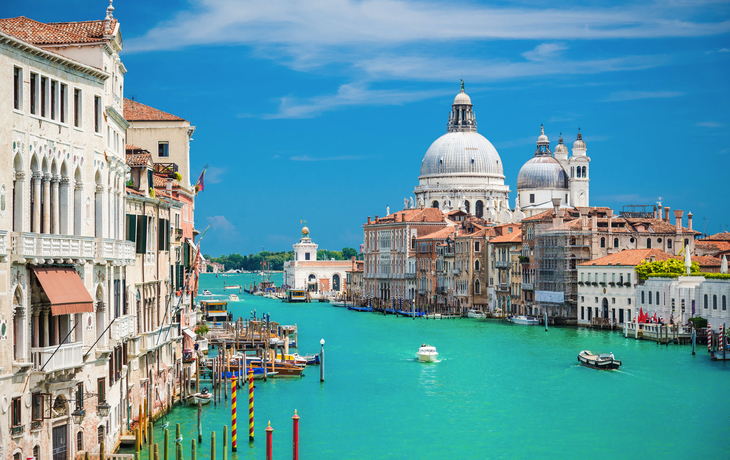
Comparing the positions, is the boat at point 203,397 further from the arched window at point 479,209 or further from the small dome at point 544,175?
the arched window at point 479,209

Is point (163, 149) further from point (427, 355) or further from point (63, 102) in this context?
point (427, 355)

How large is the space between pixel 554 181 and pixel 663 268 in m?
43.0

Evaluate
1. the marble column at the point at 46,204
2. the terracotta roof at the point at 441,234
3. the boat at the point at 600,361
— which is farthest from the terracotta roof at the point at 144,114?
the terracotta roof at the point at 441,234

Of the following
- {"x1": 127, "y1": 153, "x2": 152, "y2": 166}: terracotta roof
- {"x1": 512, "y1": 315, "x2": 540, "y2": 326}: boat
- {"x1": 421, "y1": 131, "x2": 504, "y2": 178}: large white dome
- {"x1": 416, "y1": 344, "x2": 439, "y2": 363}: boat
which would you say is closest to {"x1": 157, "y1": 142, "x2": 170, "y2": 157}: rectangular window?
{"x1": 127, "y1": 153, "x2": 152, "y2": 166}: terracotta roof

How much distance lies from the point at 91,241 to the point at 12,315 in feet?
7.13

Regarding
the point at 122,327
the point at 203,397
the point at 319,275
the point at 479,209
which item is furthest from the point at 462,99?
the point at 122,327

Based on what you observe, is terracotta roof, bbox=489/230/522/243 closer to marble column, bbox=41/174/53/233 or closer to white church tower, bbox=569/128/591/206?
white church tower, bbox=569/128/591/206

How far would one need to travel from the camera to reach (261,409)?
26.7m

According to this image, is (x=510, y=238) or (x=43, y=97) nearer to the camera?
(x=43, y=97)

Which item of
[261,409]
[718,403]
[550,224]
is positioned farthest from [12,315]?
[550,224]

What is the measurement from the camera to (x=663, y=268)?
4956cm

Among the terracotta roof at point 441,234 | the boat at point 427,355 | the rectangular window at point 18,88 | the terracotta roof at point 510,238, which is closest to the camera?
the rectangular window at point 18,88

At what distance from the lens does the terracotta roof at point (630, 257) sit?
51.1 m

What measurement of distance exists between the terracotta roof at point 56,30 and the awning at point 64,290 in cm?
321
